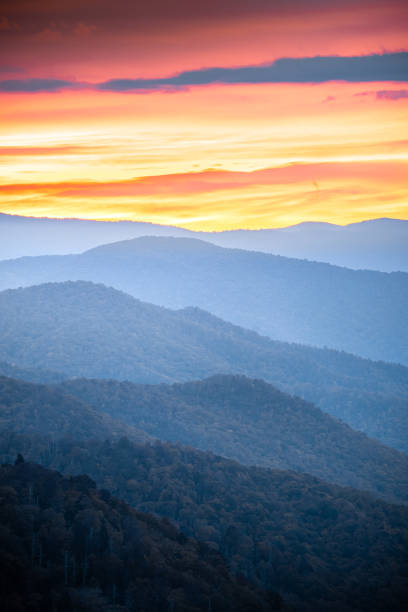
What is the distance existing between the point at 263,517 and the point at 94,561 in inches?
1394

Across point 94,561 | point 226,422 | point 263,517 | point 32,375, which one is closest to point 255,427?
point 226,422

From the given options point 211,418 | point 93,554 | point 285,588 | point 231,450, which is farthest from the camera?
point 211,418

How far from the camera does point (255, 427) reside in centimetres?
13812

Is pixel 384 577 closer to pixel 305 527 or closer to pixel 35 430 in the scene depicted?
pixel 305 527

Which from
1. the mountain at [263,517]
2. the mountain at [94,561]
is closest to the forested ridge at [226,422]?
the mountain at [263,517]

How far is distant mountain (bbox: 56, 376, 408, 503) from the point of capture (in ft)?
409

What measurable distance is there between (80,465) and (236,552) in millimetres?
23130

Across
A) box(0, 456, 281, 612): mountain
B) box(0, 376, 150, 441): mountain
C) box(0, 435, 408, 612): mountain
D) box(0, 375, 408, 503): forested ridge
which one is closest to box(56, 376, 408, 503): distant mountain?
box(0, 375, 408, 503): forested ridge

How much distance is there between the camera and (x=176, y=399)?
Result: 144 m

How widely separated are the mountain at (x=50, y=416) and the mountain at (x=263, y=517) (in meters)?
11.5

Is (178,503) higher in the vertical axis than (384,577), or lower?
higher

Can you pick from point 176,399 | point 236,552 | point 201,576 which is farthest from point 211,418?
point 201,576

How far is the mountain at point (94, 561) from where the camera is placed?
4156 centimetres

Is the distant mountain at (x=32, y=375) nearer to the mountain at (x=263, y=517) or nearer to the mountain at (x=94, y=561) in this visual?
the mountain at (x=263, y=517)
